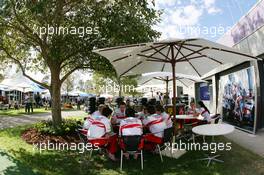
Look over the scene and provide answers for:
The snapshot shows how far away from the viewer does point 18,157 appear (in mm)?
8125

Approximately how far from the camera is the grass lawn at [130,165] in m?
6.82

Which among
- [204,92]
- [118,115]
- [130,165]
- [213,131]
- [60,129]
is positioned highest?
[204,92]

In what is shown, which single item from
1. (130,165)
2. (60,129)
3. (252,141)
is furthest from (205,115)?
(60,129)

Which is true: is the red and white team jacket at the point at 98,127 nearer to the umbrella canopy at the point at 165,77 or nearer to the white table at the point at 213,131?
the white table at the point at 213,131

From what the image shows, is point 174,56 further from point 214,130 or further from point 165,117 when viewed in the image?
point 214,130

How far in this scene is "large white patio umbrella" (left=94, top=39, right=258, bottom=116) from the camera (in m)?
7.57

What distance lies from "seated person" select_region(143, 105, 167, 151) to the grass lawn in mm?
476

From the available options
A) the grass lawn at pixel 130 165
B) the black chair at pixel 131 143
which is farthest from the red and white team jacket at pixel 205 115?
the black chair at pixel 131 143

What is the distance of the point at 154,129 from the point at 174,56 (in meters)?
2.62

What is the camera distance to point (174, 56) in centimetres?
933

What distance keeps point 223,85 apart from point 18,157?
12245mm

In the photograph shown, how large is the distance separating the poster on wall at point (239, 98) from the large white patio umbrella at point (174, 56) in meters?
2.99

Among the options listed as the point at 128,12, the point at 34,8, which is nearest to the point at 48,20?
the point at 128,12

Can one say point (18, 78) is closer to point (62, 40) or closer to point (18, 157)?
point (62, 40)
